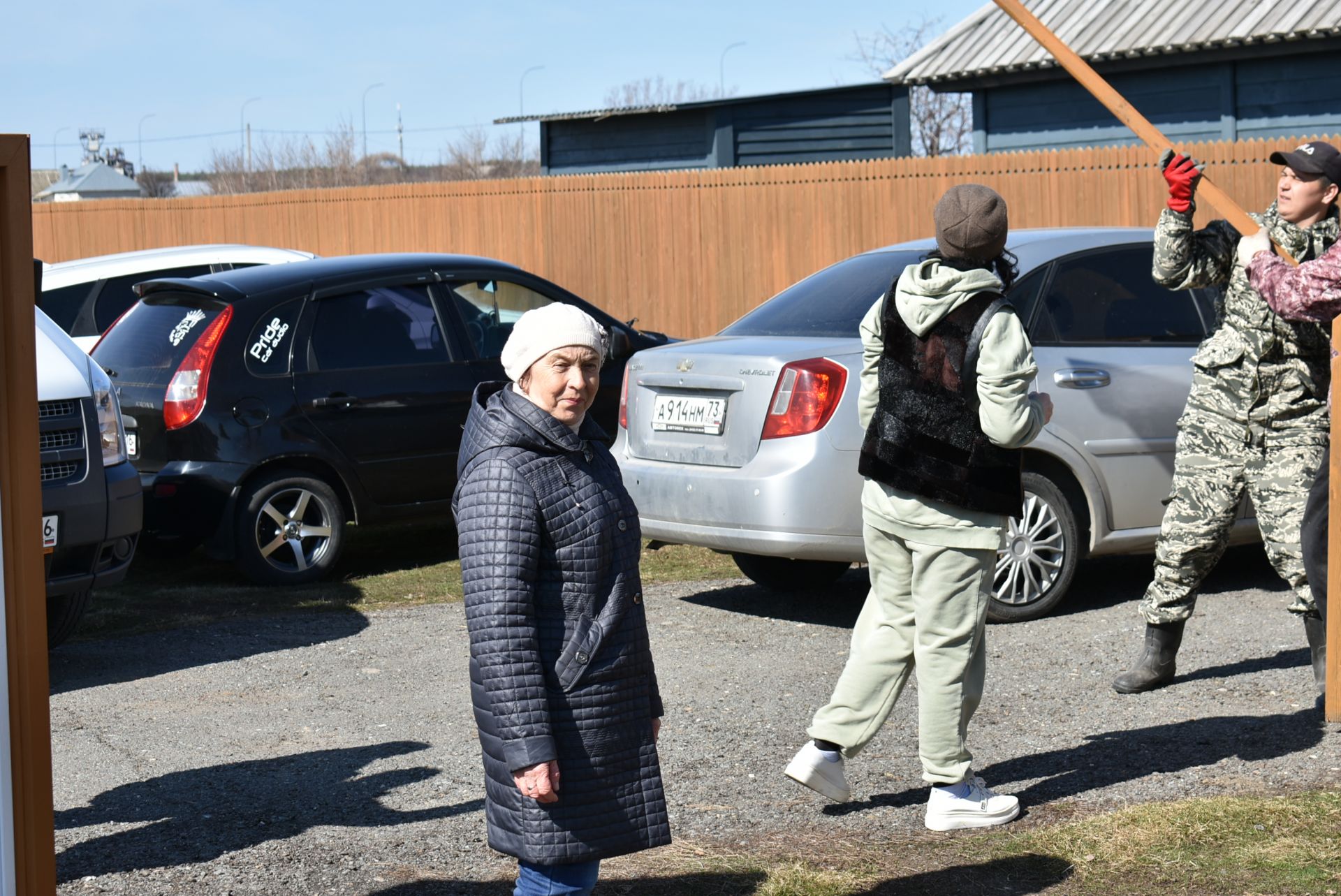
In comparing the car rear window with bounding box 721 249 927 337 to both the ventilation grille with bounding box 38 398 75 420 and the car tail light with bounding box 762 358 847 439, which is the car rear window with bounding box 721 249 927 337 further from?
the ventilation grille with bounding box 38 398 75 420

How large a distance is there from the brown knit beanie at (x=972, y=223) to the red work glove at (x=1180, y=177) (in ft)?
3.67

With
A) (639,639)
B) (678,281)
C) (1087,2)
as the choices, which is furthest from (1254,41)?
(639,639)

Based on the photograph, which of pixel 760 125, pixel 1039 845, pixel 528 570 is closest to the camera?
pixel 528 570

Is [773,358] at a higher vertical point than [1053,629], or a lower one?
higher

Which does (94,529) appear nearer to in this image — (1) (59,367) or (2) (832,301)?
(1) (59,367)

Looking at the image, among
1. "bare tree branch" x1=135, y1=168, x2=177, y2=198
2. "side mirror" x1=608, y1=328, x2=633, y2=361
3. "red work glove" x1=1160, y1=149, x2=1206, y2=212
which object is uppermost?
"bare tree branch" x1=135, y1=168, x2=177, y2=198

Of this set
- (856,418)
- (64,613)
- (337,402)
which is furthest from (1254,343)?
(64,613)

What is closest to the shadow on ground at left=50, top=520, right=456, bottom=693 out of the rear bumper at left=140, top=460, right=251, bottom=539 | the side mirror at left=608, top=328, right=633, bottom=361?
the rear bumper at left=140, top=460, right=251, bottom=539

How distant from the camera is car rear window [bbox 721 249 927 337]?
7.01 m

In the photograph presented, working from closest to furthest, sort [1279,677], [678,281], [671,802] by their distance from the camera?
[671,802]
[1279,677]
[678,281]

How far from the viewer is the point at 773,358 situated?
6520 millimetres

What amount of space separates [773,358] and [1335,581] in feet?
9.61

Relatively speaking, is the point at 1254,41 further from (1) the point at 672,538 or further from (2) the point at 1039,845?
(2) the point at 1039,845

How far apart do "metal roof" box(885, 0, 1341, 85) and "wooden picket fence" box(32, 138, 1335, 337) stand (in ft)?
11.1
